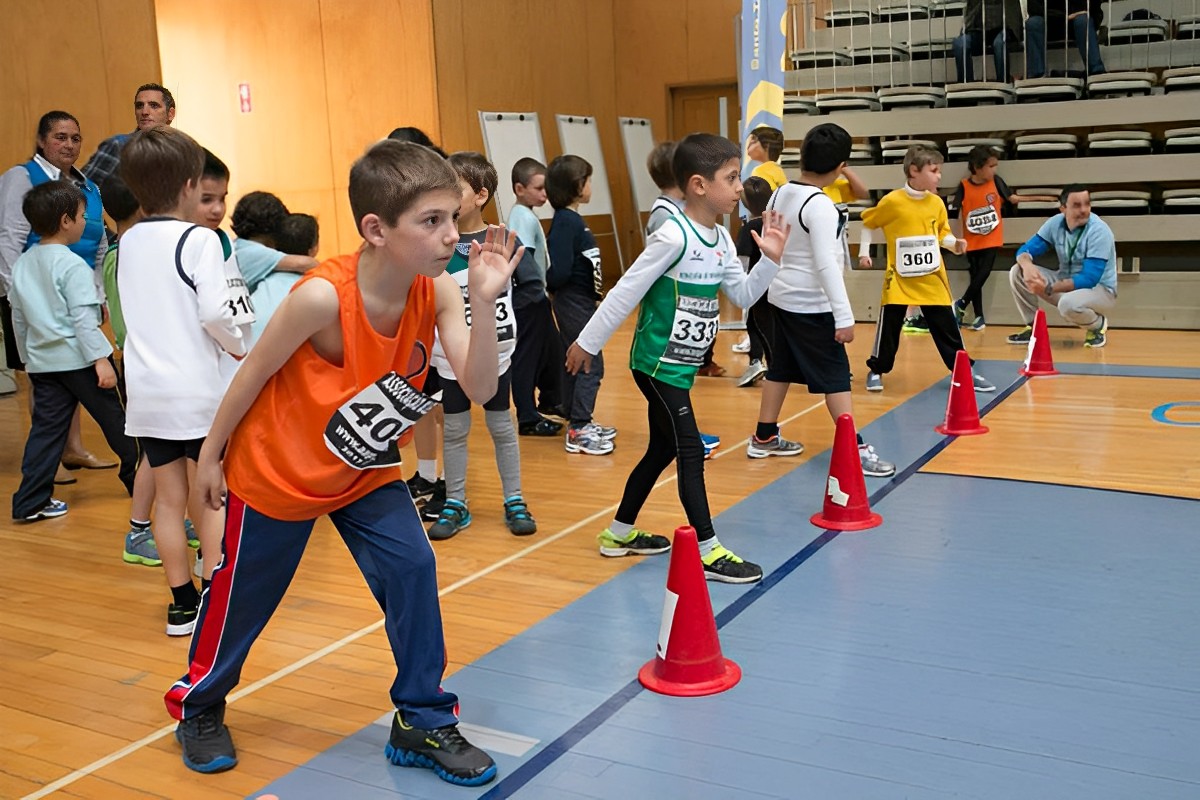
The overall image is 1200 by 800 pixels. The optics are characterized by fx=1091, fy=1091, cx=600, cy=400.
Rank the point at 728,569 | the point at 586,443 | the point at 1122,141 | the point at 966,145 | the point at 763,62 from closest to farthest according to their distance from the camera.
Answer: the point at 728,569
the point at 586,443
the point at 763,62
the point at 1122,141
the point at 966,145

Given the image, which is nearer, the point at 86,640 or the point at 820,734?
the point at 820,734

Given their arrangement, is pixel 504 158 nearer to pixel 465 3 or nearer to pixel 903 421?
pixel 465 3

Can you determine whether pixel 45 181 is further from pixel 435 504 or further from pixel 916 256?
pixel 916 256

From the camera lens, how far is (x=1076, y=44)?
10461mm

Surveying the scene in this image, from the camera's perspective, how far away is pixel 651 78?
46.6ft

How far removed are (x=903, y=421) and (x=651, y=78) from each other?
946 centimetres

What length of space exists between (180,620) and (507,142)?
9101 mm

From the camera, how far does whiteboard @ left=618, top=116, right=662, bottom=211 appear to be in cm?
1345

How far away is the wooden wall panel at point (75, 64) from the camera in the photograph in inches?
328

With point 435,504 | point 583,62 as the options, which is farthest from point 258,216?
point 583,62

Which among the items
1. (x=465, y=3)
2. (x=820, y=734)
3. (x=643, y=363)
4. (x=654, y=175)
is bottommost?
(x=820, y=734)

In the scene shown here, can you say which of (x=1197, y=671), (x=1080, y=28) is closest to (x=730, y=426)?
(x=1197, y=671)

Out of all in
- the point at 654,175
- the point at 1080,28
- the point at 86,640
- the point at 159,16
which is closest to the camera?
the point at 86,640

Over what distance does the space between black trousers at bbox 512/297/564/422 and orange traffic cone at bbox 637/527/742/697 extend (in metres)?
2.91
